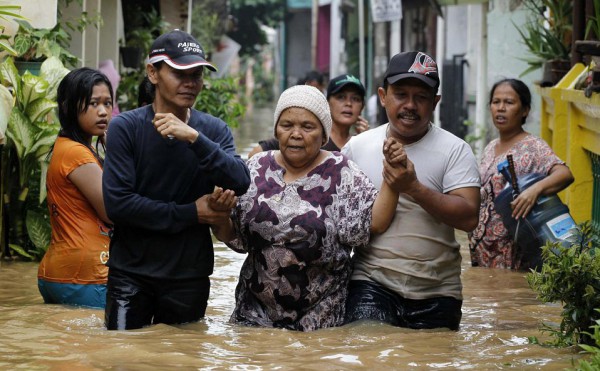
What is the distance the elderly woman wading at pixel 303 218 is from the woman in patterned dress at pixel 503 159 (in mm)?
3293

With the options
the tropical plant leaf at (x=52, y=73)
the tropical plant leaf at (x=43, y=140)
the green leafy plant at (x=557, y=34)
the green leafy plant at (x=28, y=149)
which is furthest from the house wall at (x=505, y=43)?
the tropical plant leaf at (x=43, y=140)

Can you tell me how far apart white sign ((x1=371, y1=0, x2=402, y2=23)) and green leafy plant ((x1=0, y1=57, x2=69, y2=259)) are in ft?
51.5

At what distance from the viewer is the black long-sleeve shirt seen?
219 inches

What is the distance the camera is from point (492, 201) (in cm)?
909

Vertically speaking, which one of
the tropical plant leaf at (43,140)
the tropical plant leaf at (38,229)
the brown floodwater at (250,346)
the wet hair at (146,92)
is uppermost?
the wet hair at (146,92)

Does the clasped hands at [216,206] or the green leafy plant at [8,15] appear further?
the green leafy plant at [8,15]

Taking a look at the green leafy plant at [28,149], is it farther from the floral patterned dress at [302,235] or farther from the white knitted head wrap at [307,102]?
the white knitted head wrap at [307,102]

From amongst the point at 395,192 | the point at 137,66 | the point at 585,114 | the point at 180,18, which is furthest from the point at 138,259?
the point at 180,18

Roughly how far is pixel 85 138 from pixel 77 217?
0.51 m

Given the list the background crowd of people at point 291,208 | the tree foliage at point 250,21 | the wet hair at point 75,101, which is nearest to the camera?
the background crowd of people at point 291,208

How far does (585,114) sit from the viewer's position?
9109 mm

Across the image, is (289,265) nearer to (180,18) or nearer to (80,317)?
(80,317)

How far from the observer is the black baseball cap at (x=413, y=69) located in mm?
5836

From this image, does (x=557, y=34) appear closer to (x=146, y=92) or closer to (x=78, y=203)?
(x=146, y=92)
